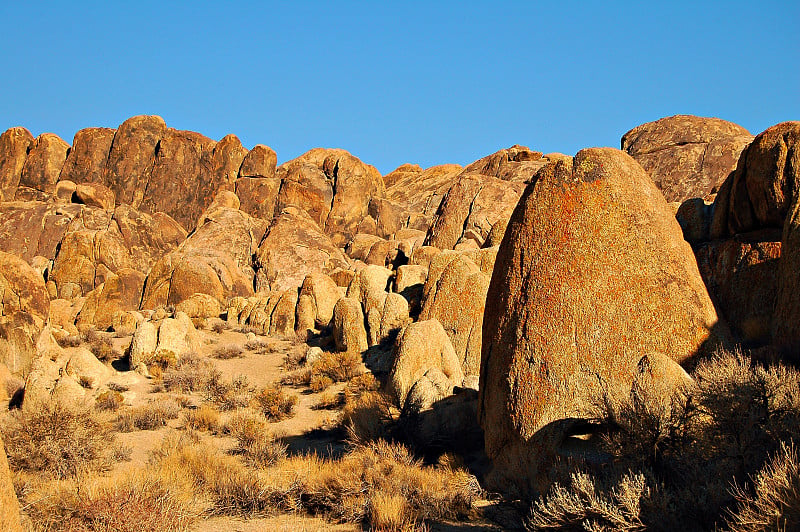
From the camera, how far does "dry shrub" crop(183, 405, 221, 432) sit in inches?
498

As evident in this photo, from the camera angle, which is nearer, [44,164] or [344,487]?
[344,487]

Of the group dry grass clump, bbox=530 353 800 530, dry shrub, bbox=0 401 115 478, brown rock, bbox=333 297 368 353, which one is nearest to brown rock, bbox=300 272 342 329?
brown rock, bbox=333 297 368 353

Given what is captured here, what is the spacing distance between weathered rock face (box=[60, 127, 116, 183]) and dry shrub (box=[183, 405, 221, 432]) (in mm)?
44290

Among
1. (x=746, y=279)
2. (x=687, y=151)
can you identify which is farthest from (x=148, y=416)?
(x=687, y=151)

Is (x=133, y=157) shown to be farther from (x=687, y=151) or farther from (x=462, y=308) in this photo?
(x=462, y=308)

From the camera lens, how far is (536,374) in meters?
6.88

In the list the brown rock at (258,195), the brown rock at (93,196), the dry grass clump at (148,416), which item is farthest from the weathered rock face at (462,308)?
the brown rock at (258,195)

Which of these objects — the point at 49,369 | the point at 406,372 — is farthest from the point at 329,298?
the point at 406,372

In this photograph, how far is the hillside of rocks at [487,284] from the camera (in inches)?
271

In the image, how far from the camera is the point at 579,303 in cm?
700

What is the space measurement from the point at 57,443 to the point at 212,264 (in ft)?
87.3

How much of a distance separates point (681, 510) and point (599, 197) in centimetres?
364

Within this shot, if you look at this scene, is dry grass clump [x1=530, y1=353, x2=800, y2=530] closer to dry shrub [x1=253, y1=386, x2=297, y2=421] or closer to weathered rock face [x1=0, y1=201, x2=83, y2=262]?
dry shrub [x1=253, y1=386, x2=297, y2=421]

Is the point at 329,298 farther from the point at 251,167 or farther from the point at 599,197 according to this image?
the point at 251,167
